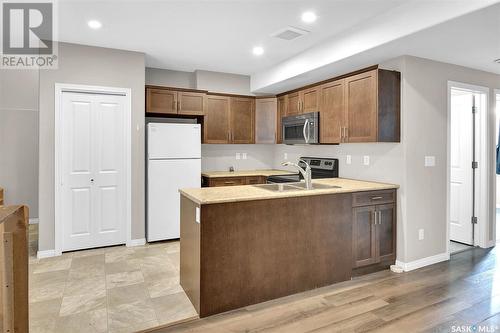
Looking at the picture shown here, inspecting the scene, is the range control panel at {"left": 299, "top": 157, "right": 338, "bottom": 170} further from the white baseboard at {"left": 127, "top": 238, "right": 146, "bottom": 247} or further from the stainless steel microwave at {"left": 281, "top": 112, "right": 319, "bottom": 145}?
the white baseboard at {"left": 127, "top": 238, "right": 146, "bottom": 247}

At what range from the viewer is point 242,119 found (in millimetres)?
5121

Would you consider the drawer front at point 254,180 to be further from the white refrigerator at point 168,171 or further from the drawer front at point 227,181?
the white refrigerator at point 168,171

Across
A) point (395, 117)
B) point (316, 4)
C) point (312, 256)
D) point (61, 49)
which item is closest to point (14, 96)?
point (61, 49)

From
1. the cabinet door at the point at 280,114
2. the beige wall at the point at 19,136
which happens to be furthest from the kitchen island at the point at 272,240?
the beige wall at the point at 19,136

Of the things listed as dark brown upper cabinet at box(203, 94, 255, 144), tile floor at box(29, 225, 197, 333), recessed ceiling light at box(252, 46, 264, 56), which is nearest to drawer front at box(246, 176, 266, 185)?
dark brown upper cabinet at box(203, 94, 255, 144)

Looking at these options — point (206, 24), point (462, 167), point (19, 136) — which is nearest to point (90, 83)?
point (206, 24)

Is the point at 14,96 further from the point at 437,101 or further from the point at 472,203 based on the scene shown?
the point at 472,203

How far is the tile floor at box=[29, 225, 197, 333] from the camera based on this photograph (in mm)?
2271

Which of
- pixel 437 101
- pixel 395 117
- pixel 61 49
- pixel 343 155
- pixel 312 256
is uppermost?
pixel 61 49

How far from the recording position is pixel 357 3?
265 centimetres

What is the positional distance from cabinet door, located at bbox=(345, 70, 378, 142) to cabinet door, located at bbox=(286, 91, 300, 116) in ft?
3.54

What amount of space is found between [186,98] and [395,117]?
→ 2.95m

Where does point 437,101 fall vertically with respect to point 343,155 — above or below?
above

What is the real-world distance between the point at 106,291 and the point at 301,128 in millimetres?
3103
